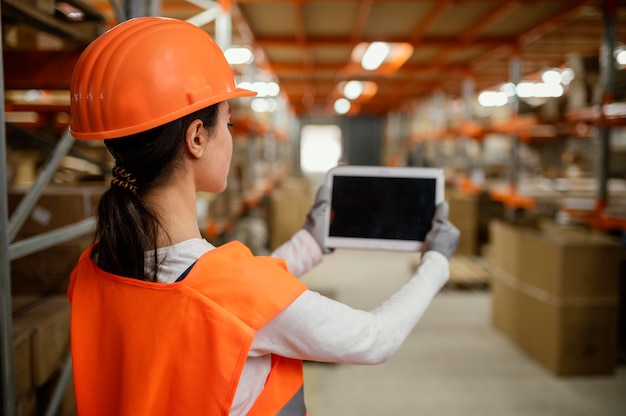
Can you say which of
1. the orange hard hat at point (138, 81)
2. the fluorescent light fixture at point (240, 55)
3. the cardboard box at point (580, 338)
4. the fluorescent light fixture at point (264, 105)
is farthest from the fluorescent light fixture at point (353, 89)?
the orange hard hat at point (138, 81)

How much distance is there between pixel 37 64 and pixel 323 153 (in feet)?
85.3

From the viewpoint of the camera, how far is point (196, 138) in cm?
124

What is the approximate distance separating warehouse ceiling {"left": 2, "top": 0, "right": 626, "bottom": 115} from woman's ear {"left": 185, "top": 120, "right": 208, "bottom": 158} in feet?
16.3

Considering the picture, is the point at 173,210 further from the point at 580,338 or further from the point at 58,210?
the point at 580,338

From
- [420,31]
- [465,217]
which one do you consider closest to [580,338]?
[465,217]

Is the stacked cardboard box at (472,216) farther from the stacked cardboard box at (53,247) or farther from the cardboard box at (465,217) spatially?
the stacked cardboard box at (53,247)

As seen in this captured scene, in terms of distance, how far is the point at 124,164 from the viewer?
1.22 meters

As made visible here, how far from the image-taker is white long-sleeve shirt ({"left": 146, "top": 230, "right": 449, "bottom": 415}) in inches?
45.0

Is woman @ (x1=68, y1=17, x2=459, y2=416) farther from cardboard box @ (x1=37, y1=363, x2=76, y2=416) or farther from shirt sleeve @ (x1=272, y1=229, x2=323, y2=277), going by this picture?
cardboard box @ (x1=37, y1=363, x2=76, y2=416)

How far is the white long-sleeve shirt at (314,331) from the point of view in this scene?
3.75 feet

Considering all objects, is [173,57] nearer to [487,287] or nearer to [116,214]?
[116,214]

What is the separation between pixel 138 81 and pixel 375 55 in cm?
1075

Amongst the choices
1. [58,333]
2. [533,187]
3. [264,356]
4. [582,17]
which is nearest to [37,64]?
[58,333]

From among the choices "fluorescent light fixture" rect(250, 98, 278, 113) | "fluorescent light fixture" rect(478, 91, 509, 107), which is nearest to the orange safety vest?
"fluorescent light fixture" rect(250, 98, 278, 113)
